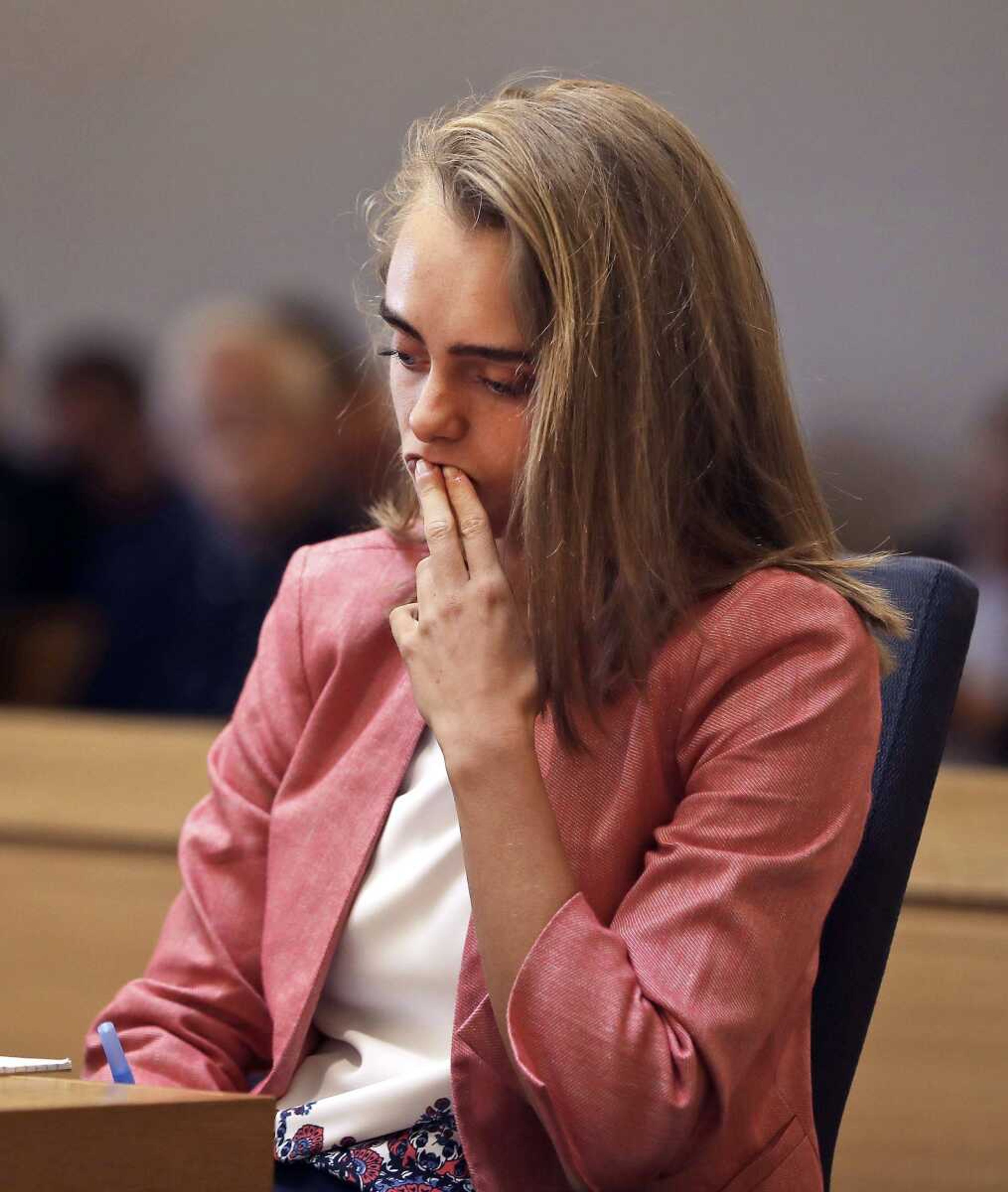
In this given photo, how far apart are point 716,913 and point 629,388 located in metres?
0.37

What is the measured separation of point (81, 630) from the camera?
3.07 metres

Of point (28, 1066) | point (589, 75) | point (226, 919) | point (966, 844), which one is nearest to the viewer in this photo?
point (28, 1066)

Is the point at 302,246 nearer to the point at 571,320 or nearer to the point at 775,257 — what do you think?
the point at 775,257

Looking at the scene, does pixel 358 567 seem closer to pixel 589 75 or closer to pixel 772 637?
pixel 772 637

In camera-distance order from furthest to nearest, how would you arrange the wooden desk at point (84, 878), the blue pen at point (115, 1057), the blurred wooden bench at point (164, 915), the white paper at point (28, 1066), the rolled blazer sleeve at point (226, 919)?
1. the wooden desk at point (84, 878)
2. the blurred wooden bench at point (164, 915)
3. the rolled blazer sleeve at point (226, 919)
4. the blue pen at point (115, 1057)
5. the white paper at point (28, 1066)

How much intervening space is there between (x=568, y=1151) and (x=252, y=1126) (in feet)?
0.81

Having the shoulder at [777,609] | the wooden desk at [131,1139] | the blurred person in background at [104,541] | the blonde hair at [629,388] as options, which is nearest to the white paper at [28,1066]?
the wooden desk at [131,1139]

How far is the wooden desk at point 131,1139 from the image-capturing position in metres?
0.83

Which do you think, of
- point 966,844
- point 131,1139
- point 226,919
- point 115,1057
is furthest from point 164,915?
point 131,1139

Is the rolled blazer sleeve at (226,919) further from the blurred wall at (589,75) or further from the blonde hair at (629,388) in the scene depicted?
the blurred wall at (589,75)

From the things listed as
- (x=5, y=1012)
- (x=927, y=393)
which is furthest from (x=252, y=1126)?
(x=5, y=1012)

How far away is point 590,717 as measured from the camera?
46.4 inches

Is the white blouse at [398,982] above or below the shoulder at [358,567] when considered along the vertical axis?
below

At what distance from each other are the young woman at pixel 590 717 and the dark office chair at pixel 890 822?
73mm
